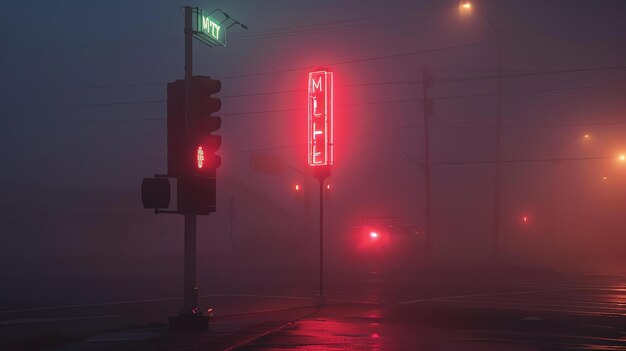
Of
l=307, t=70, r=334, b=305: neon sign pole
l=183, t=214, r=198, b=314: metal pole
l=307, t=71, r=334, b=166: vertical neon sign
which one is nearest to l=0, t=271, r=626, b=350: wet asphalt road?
l=183, t=214, r=198, b=314: metal pole

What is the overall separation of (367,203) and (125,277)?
128 ft

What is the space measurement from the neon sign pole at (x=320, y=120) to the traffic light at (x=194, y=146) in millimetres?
7107

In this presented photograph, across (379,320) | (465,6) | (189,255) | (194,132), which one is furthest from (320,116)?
(465,6)

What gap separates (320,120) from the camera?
19078 mm

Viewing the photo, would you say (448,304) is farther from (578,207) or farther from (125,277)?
(578,207)

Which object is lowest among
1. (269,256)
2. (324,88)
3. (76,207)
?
(269,256)

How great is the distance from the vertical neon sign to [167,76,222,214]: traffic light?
284 inches

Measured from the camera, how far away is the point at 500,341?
11266mm

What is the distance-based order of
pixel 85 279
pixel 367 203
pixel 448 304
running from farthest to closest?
pixel 367 203
pixel 85 279
pixel 448 304

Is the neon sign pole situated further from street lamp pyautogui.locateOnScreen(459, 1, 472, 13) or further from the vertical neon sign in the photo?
street lamp pyautogui.locateOnScreen(459, 1, 472, 13)

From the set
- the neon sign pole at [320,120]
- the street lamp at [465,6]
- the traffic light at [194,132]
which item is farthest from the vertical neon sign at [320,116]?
the street lamp at [465,6]

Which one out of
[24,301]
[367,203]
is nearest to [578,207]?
[367,203]

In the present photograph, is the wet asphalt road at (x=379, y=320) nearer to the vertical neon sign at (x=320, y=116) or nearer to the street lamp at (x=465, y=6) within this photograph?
the vertical neon sign at (x=320, y=116)

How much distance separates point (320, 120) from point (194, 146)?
8.13 meters
